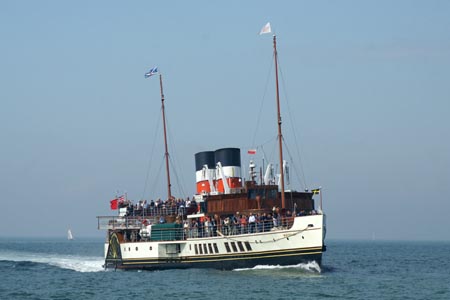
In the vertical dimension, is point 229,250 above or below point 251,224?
below

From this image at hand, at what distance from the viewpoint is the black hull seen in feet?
173

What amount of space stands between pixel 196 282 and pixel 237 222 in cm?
772

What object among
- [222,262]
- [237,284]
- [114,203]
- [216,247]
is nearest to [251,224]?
[216,247]

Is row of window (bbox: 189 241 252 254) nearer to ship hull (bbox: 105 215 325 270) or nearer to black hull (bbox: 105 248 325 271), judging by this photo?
ship hull (bbox: 105 215 325 270)

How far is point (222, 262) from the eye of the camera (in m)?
56.5

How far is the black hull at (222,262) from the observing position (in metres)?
52.7

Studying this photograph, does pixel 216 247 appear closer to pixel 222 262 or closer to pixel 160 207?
pixel 222 262

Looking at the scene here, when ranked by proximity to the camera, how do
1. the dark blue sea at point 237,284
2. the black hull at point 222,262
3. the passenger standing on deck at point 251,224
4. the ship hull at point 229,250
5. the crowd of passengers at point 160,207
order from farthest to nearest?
the crowd of passengers at point 160,207 → the passenger standing on deck at point 251,224 → the black hull at point 222,262 → the ship hull at point 229,250 → the dark blue sea at point 237,284

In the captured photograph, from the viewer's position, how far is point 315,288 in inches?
1825

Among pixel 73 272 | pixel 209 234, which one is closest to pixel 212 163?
pixel 209 234

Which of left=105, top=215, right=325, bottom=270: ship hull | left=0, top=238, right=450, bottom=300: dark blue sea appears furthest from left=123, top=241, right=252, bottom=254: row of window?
left=0, top=238, right=450, bottom=300: dark blue sea

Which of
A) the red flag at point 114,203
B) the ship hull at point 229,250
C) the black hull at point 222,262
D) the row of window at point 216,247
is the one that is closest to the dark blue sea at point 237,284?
the black hull at point 222,262

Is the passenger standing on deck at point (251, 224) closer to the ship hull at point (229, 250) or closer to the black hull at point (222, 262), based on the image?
the ship hull at point (229, 250)

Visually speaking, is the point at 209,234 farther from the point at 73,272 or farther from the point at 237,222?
the point at 73,272
